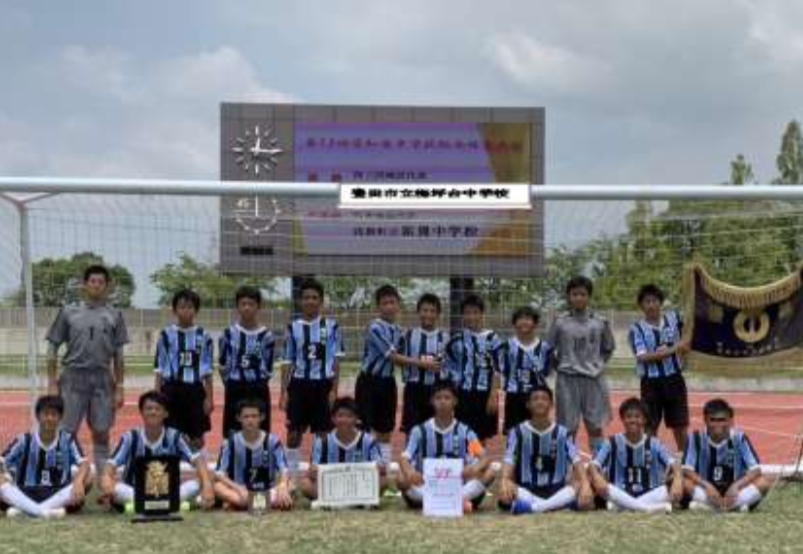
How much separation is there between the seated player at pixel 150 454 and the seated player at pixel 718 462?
308cm

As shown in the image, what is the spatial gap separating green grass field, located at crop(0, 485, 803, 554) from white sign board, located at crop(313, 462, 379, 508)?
119 millimetres

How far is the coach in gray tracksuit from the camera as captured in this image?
25.6 ft

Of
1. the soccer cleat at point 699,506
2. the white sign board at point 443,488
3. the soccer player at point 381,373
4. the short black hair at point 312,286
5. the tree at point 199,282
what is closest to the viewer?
the white sign board at point 443,488

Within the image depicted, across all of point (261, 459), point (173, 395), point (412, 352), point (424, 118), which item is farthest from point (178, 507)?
point (424, 118)

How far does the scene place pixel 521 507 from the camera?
6.84m

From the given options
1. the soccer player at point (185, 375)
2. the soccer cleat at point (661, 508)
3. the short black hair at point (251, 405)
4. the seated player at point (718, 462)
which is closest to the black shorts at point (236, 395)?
the soccer player at point (185, 375)

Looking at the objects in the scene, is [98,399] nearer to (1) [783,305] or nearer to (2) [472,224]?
(2) [472,224]

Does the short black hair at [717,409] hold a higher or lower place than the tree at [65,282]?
lower

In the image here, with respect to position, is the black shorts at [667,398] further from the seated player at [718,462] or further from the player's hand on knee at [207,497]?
the player's hand on knee at [207,497]

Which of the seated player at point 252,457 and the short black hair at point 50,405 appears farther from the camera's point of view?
the seated player at point 252,457

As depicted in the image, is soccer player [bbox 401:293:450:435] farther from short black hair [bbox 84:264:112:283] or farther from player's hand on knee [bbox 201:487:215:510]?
short black hair [bbox 84:264:112:283]

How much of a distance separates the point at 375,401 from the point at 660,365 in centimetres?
215

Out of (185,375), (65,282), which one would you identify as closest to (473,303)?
(185,375)

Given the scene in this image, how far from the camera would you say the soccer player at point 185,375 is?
308 inches
